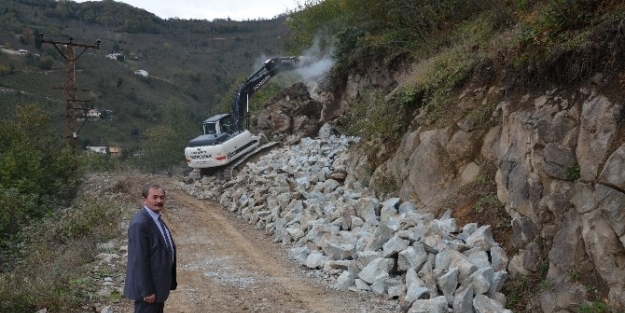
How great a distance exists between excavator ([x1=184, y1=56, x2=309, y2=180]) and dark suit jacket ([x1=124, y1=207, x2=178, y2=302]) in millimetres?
14901

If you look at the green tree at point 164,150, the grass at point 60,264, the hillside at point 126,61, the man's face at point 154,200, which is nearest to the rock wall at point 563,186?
the man's face at point 154,200

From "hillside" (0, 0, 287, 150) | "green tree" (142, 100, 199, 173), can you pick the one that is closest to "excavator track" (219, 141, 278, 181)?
"hillside" (0, 0, 287, 150)

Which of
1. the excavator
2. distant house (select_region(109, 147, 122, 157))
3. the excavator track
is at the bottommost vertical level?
distant house (select_region(109, 147, 122, 157))

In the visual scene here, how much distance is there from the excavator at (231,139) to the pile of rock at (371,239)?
331 centimetres

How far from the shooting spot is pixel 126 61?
3423 inches

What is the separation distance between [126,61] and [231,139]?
238ft

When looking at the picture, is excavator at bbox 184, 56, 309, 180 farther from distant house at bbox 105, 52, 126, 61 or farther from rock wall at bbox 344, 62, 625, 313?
distant house at bbox 105, 52, 126, 61

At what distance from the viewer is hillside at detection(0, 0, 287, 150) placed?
61.2 m

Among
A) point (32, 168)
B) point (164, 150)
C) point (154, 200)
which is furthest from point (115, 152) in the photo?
point (154, 200)

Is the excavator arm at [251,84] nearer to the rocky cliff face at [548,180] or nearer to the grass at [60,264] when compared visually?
the grass at [60,264]

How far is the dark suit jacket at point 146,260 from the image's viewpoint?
5.00 m

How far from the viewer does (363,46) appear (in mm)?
19766

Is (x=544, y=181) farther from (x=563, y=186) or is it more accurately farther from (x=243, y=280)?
(x=243, y=280)

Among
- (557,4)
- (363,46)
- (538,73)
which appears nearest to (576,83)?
(538,73)
